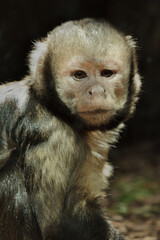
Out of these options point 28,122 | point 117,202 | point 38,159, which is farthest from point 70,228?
point 117,202

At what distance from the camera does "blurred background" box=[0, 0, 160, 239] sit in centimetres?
788

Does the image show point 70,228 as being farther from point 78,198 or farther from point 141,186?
point 141,186

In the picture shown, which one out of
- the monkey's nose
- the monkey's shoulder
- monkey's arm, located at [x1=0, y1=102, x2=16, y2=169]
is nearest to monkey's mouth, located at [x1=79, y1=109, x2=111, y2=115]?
the monkey's nose

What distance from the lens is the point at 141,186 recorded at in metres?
8.74

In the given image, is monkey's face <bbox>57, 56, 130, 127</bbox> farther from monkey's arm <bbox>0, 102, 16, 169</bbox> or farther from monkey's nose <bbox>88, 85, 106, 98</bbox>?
monkey's arm <bbox>0, 102, 16, 169</bbox>

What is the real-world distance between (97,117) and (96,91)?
309 millimetres

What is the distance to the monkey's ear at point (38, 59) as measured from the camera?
5322 mm

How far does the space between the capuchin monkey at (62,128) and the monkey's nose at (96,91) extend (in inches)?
0.4

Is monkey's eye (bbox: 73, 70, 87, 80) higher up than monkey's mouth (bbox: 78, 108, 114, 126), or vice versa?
monkey's eye (bbox: 73, 70, 87, 80)

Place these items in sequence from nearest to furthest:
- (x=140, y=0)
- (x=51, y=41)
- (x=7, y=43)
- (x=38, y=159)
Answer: (x=38, y=159)
(x=51, y=41)
(x=7, y=43)
(x=140, y=0)

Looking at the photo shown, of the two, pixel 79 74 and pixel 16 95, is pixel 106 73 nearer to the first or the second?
pixel 79 74

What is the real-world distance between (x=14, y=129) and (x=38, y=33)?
3.66 meters

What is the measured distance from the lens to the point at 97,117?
5.10 meters

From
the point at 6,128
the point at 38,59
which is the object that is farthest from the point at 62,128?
the point at 38,59
